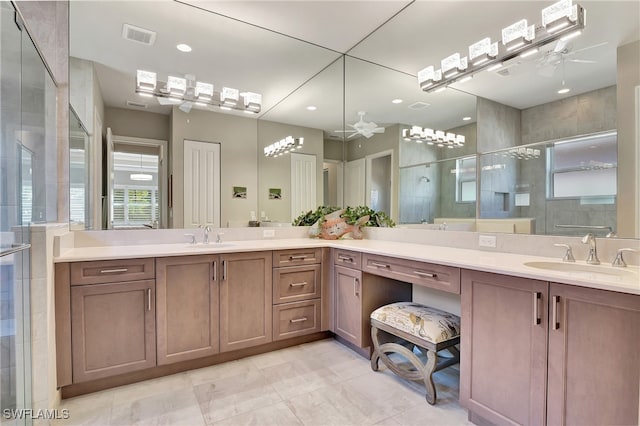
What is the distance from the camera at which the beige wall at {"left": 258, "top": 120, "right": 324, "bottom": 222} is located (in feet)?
10.1

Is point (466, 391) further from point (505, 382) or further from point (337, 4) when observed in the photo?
point (337, 4)

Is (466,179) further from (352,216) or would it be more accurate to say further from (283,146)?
(283,146)

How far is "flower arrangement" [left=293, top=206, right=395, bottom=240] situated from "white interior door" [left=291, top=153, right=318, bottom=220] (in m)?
0.11

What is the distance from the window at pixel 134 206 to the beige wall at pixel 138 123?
A: 432 mm

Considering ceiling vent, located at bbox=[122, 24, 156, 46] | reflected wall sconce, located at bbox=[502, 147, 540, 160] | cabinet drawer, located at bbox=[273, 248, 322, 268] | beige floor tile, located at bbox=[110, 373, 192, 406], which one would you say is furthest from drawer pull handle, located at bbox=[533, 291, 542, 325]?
ceiling vent, located at bbox=[122, 24, 156, 46]

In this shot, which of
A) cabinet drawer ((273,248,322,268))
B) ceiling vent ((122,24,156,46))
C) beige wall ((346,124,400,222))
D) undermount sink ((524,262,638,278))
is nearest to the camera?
undermount sink ((524,262,638,278))

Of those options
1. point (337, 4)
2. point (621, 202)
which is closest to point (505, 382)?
point (621, 202)

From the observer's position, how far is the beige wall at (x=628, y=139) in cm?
154

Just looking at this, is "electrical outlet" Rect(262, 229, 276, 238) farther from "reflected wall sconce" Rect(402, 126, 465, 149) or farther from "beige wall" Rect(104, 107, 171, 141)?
"reflected wall sconce" Rect(402, 126, 465, 149)

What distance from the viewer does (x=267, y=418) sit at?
1692 millimetres

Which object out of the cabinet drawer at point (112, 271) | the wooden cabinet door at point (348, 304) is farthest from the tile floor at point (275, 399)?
the cabinet drawer at point (112, 271)

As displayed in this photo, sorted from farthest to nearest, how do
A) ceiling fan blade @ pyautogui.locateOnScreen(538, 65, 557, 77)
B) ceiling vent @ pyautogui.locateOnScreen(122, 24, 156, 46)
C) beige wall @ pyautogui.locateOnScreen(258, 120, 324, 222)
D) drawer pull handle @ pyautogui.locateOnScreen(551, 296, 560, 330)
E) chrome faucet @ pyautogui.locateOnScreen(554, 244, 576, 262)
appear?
1. beige wall @ pyautogui.locateOnScreen(258, 120, 324, 222)
2. ceiling vent @ pyautogui.locateOnScreen(122, 24, 156, 46)
3. ceiling fan blade @ pyautogui.locateOnScreen(538, 65, 557, 77)
4. chrome faucet @ pyautogui.locateOnScreen(554, 244, 576, 262)
5. drawer pull handle @ pyautogui.locateOnScreen(551, 296, 560, 330)

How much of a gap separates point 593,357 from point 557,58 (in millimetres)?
1649

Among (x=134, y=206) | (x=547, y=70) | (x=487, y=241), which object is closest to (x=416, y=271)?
(x=487, y=241)
